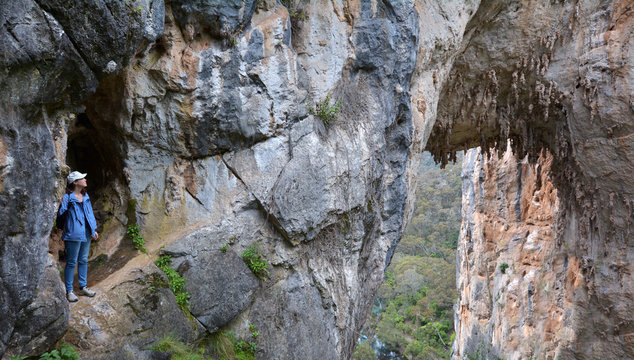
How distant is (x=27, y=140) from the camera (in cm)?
390

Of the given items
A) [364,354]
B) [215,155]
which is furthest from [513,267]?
[364,354]

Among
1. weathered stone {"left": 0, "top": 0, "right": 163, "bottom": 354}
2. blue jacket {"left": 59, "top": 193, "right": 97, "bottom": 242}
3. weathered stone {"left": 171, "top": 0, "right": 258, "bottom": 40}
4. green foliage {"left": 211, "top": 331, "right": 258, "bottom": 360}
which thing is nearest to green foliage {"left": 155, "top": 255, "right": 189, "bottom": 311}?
green foliage {"left": 211, "top": 331, "right": 258, "bottom": 360}

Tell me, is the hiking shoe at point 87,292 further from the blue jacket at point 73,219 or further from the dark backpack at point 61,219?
the dark backpack at point 61,219

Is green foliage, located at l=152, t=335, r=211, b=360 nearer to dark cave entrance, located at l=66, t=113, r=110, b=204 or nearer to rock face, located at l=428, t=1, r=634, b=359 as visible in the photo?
dark cave entrance, located at l=66, t=113, r=110, b=204

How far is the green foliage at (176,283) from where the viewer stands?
17.4 ft

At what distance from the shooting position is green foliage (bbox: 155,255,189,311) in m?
5.30

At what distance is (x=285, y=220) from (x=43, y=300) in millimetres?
2857

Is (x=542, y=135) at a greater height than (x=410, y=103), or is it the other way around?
(x=410, y=103)

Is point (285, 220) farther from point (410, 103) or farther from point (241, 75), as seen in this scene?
point (410, 103)

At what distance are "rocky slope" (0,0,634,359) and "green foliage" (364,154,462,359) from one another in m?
18.6

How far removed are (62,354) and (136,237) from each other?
1.68 metres

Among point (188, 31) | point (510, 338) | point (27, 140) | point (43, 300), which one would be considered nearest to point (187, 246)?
point (43, 300)

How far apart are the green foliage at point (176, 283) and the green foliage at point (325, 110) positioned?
9.12 ft

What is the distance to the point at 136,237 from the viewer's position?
5.62 meters
